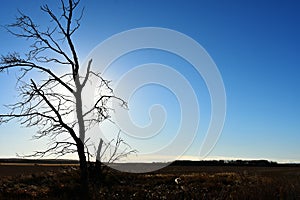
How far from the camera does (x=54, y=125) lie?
60.1ft

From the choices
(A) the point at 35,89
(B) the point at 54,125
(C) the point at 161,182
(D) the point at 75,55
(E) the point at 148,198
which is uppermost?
(D) the point at 75,55

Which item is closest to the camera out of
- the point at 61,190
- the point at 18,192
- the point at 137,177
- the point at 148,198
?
the point at 148,198

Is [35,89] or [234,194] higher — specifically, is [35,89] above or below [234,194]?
above

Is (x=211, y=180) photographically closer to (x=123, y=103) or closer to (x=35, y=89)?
(x=123, y=103)

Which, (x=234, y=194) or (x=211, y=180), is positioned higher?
(x=211, y=180)

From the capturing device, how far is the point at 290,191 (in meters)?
11.6

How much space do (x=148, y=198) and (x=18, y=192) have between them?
6670 mm

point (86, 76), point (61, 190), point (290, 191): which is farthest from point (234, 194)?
point (86, 76)

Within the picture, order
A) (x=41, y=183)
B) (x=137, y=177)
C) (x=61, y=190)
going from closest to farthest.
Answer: (x=61, y=190) < (x=41, y=183) < (x=137, y=177)

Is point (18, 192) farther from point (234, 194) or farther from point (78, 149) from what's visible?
point (234, 194)

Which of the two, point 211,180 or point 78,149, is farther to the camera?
point 211,180

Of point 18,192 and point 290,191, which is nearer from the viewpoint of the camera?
point 290,191

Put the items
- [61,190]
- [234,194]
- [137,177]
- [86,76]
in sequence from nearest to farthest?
[234,194] < [61,190] < [86,76] < [137,177]

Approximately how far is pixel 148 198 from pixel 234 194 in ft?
8.79
